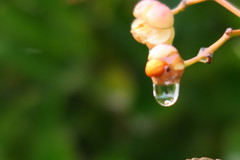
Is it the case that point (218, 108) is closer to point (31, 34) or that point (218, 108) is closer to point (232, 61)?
point (232, 61)

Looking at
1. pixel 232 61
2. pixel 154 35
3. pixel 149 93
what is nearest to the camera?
pixel 154 35

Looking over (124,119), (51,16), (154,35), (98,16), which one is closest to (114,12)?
(98,16)

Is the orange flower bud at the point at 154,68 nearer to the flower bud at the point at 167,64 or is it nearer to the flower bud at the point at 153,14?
the flower bud at the point at 167,64

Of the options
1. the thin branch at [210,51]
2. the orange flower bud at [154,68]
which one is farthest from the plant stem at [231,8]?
the orange flower bud at [154,68]

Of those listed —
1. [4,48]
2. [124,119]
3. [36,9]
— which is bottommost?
[124,119]

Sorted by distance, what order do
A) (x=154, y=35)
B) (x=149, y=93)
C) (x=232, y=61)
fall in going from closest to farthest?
(x=154, y=35), (x=232, y=61), (x=149, y=93)

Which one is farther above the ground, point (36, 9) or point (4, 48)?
point (36, 9)

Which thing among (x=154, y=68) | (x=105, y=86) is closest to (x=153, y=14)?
(x=154, y=68)
